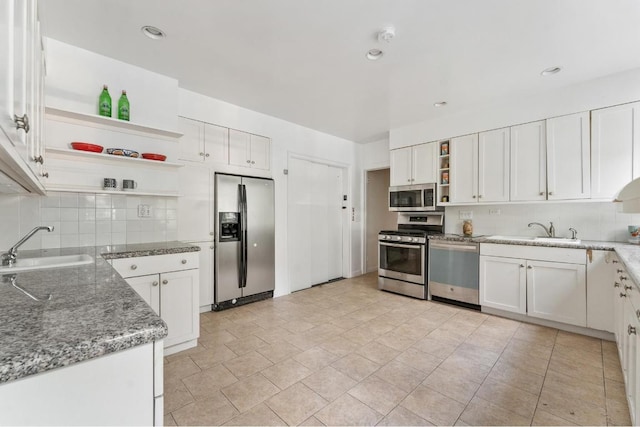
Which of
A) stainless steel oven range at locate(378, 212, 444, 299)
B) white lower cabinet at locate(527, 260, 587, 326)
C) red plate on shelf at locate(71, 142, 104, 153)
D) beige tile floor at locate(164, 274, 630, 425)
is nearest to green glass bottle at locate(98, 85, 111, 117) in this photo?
red plate on shelf at locate(71, 142, 104, 153)

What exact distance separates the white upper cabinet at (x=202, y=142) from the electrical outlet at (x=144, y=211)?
681 mm

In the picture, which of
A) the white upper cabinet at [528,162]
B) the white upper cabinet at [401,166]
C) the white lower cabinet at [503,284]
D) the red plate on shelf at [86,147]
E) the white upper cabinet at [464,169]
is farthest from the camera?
the white upper cabinet at [401,166]

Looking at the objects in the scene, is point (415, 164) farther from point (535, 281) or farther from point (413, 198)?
point (535, 281)

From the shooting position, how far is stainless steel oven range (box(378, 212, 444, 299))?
3.75 meters

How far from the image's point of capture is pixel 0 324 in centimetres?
72

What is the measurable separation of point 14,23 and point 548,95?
4120 mm

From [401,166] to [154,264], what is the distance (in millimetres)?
3496

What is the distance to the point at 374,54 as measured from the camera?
234cm

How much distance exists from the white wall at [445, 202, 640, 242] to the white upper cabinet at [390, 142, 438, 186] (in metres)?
0.60

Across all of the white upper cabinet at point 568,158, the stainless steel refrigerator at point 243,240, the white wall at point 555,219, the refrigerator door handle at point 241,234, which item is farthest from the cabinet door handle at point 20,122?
the white wall at point 555,219

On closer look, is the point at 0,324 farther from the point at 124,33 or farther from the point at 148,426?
the point at 124,33

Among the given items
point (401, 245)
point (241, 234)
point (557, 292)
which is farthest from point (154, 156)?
point (557, 292)

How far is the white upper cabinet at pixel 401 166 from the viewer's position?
13.7ft

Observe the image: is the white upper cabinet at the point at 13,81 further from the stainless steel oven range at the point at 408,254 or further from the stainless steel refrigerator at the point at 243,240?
the stainless steel oven range at the point at 408,254
